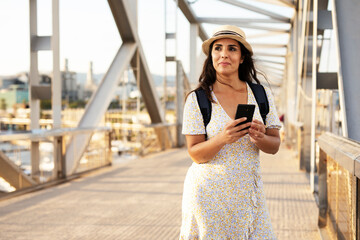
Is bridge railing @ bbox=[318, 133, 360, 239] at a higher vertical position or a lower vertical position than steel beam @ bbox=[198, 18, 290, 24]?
lower

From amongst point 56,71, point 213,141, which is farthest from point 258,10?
point 213,141

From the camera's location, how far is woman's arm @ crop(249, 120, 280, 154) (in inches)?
65.0

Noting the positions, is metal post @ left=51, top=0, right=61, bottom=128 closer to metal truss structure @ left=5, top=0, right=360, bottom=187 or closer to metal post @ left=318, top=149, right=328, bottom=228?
metal truss structure @ left=5, top=0, right=360, bottom=187

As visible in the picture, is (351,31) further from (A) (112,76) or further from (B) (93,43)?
(B) (93,43)

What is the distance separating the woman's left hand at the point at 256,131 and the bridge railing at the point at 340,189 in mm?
418

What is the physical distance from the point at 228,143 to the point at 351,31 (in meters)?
1.95

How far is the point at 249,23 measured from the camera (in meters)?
15.2

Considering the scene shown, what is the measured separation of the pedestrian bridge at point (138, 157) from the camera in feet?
10.2

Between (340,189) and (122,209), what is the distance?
2440 millimetres

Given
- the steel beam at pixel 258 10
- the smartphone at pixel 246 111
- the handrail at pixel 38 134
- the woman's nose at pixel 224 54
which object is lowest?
the handrail at pixel 38 134

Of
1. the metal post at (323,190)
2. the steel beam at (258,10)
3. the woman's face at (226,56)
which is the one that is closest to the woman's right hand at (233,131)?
the woman's face at (226,56)

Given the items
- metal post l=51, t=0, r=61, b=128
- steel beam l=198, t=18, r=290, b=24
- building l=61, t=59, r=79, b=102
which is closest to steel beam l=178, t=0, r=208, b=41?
steel beam l=198, t=18, r=290, b=24

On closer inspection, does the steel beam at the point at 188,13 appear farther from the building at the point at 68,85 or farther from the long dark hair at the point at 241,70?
the long dark hair at the point at 241,70

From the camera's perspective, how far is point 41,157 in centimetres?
586
